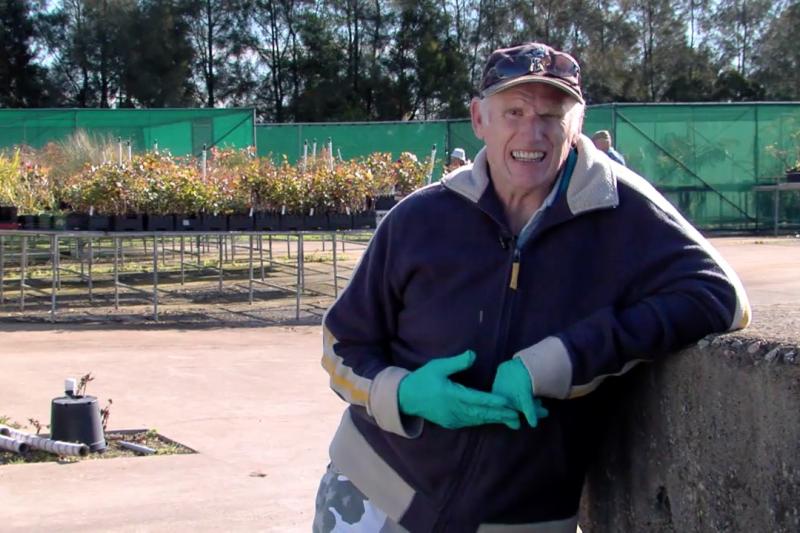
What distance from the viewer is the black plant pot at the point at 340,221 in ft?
36.7

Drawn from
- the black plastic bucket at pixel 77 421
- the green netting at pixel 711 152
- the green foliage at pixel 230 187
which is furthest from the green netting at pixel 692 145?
the black plastic bucket at pixel 77 421

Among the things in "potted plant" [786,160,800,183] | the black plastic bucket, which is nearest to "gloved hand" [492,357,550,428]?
the black plastic bucket

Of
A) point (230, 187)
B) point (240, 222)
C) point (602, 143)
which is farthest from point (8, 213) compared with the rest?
point (602, 143)

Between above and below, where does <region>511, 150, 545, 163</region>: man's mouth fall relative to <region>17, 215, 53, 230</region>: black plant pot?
above

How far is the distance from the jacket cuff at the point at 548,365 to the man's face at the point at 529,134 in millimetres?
369

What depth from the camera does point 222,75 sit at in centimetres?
4056

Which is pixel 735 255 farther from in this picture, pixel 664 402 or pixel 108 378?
pixel 664 402

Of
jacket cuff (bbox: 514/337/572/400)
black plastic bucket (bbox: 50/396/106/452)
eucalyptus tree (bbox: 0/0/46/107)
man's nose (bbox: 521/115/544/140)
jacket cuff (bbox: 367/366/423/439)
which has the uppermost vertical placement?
eucalyptus tree (bbox: 0/0/46/107)

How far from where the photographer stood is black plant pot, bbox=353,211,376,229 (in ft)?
36.8

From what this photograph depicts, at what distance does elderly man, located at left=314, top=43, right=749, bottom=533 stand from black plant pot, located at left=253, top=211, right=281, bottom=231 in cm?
885

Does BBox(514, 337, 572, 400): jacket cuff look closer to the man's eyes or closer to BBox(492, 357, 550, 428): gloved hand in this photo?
BBox(492, 357, 550, 428): gloved hand

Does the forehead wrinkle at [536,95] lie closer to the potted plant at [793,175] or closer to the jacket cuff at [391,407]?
the jacket cuff at [391,407]

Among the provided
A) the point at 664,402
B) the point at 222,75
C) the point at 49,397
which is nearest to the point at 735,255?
the point at 49,397

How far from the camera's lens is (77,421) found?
5477 mm
